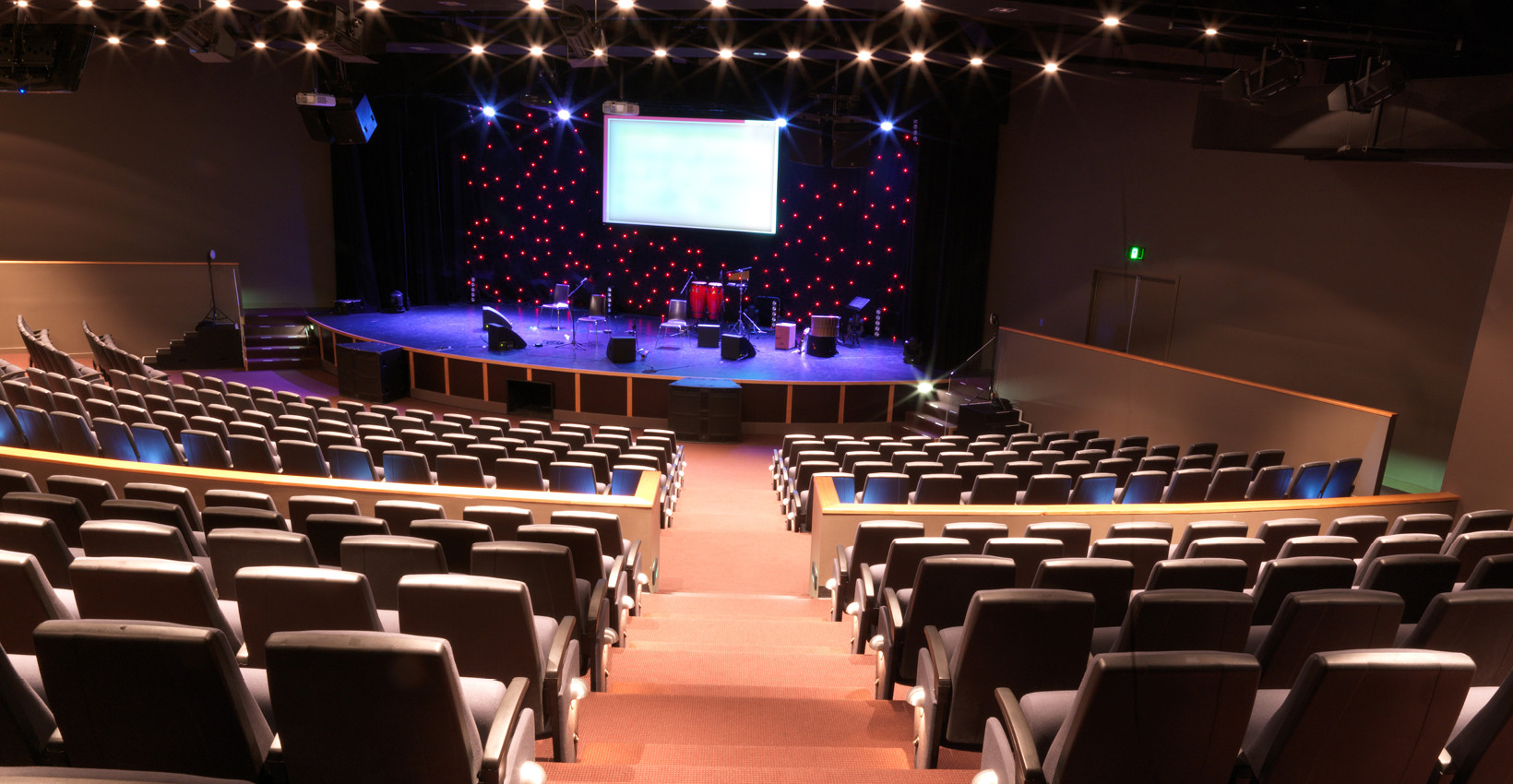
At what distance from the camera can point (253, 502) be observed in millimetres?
4602

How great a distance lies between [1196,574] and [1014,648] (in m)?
1.39

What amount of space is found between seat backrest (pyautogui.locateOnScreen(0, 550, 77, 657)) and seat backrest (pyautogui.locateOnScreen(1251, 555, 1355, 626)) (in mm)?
4396

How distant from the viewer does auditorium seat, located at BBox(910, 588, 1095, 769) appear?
278cm

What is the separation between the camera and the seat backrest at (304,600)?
2625 mm

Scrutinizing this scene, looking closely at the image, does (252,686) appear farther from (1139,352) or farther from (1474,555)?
(1139,352)

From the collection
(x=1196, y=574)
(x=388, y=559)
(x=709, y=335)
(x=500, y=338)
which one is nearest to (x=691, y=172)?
(x=709, y=335)

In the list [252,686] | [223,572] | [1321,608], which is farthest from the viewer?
[223,572]

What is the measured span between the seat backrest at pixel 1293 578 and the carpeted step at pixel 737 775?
6.23 feet

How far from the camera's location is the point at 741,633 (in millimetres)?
4715

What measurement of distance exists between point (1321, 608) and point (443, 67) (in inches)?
589

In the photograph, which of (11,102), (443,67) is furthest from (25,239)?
(443,67)

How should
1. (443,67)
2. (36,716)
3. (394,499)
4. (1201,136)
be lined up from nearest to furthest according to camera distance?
(36,716)
(394,499)
(1201,136)
(443,67)

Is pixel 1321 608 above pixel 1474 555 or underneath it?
above

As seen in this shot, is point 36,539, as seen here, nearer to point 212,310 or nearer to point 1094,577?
point 1094,577
